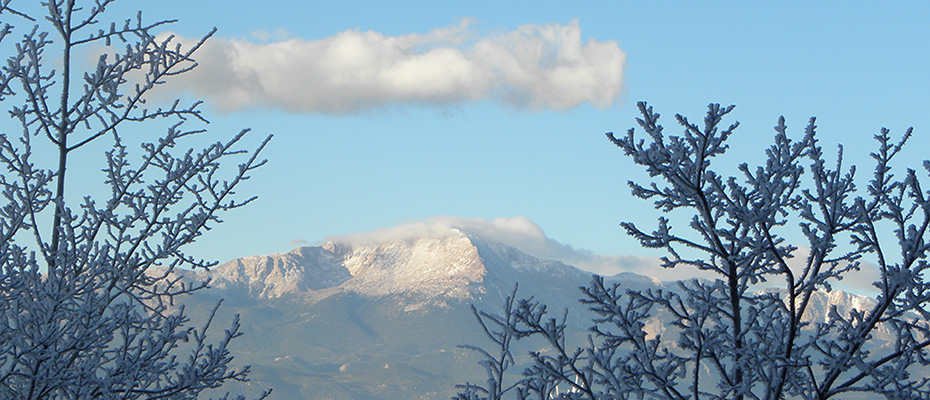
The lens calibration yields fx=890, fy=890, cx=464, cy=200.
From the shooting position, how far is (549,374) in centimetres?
818

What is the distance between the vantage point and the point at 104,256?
12.0m

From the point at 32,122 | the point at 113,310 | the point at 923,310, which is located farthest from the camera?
the point at 32,122

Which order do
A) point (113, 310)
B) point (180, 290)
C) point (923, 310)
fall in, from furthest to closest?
point (180, 290)
point (113, 310)
point (923, 310)

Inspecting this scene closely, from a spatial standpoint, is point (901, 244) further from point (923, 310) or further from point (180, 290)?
point (180, 290)

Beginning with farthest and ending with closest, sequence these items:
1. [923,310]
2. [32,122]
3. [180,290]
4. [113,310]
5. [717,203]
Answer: [180,290] → [32,122] → [113,310] → [717,203] → [923,310]

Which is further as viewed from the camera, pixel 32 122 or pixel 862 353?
pixel 32 122

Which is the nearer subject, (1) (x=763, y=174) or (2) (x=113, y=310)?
(1) (x=763, y=174)

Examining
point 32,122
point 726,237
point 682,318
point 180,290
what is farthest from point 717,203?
point 32,122

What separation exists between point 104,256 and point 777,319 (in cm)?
873

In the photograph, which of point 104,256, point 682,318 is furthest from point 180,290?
point 682,318

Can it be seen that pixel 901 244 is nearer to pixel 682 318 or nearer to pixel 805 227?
pixel 805 227

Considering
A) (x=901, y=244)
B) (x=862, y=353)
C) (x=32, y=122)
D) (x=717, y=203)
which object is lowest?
(x=862, y=353)

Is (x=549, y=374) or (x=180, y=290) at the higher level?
(x=180, y=290)

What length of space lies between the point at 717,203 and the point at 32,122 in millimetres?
9981
